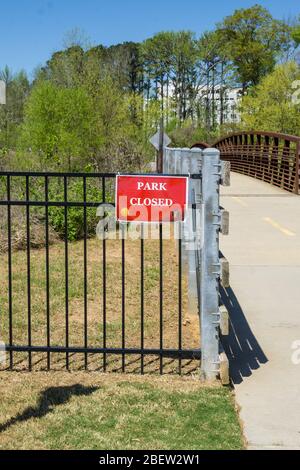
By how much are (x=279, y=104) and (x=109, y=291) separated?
38.5 metres

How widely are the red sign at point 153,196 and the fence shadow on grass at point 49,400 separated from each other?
1.27 m

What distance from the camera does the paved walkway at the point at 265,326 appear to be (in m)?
4.54

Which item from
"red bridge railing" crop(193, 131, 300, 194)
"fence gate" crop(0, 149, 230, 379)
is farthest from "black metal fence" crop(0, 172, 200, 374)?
"red bridge railing" crop(193, 131, 300, 194)

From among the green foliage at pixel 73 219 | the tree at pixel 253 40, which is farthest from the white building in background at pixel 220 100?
the green foliage at pixel 73 219

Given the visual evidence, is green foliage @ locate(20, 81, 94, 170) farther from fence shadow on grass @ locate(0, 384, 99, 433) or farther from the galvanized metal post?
fence shadow on grass @ locate(0, 384, 99, 433)

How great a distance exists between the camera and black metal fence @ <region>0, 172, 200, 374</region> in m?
5.36

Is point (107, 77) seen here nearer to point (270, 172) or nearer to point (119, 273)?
point (270, 172)

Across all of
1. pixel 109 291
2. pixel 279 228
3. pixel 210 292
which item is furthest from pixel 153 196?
pixel 279 228

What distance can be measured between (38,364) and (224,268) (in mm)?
1742

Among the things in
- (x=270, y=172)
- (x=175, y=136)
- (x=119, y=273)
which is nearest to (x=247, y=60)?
(x=175, y=136)

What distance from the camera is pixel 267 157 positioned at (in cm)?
2625

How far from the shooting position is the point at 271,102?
4538 centimetres

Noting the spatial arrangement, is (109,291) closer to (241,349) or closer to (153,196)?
(241,349)
